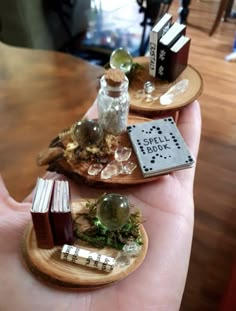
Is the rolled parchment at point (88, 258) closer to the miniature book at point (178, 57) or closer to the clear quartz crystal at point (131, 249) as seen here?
the clear quartz crystal at point (131, 249)

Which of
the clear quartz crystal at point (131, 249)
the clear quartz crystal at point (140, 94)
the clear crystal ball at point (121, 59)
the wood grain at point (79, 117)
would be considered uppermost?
the clear crystal ball at point (121, 59)

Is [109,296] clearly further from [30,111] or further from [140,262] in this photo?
[30,111]

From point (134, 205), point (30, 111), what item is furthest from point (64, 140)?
point (30, 111)

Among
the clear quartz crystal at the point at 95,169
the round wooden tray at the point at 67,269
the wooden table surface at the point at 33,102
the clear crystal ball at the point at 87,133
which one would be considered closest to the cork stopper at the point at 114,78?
the clear crystal ball at the point at 87,133

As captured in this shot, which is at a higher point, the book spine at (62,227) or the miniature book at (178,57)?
the miniature book at (178,57)

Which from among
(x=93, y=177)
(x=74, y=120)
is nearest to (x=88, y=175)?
(x=93, y=177)

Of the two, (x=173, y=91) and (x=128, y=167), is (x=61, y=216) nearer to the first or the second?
(x=128, y=167)

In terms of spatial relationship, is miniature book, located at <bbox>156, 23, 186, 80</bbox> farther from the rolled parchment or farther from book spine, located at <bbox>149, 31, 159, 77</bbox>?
the rolled parchment
